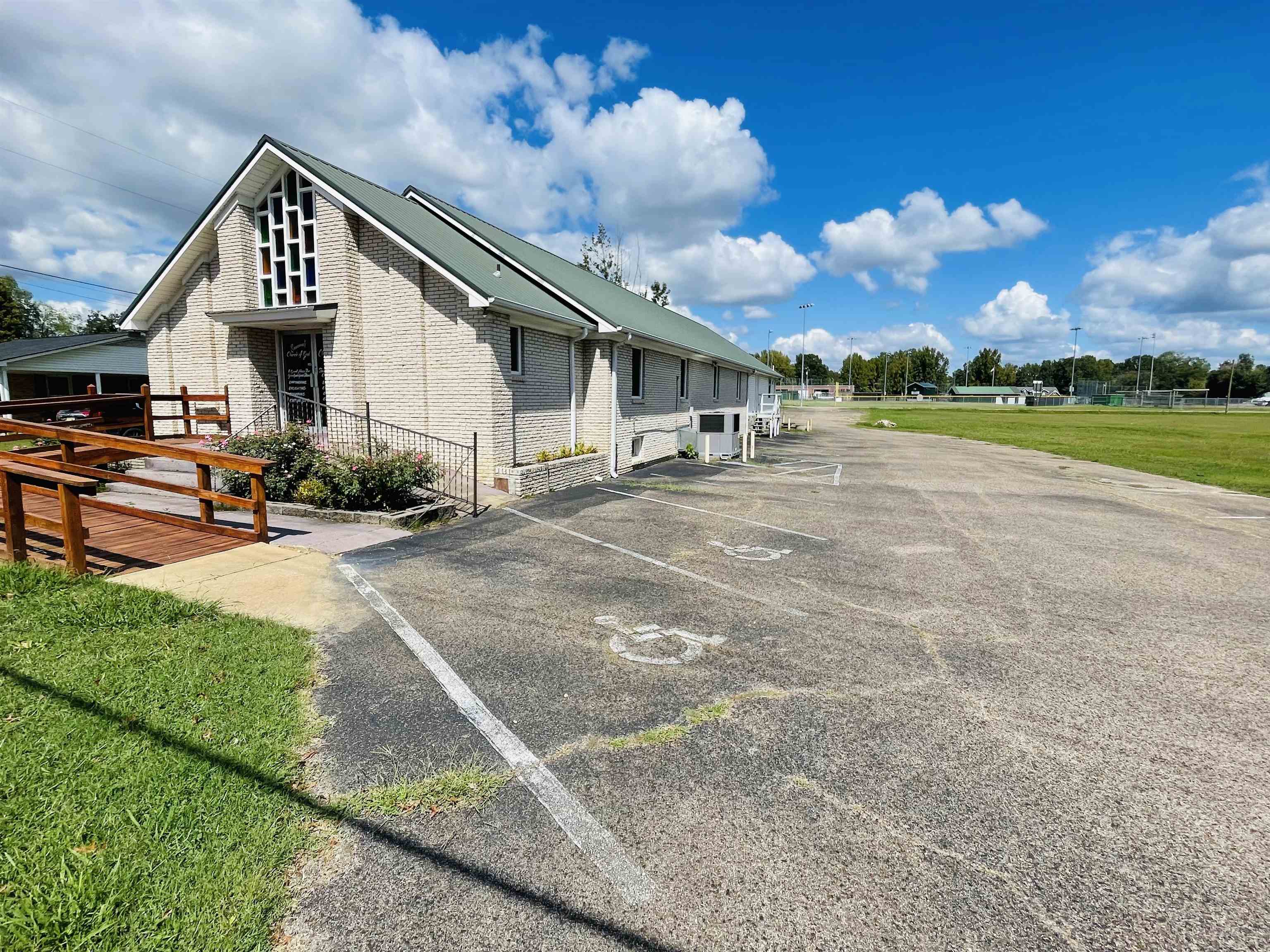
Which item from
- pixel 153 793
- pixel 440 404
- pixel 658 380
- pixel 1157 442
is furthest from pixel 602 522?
pixel 1157 442

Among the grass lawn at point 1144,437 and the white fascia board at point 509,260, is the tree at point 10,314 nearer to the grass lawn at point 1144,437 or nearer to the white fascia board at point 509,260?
the white fascia board at point 509,260

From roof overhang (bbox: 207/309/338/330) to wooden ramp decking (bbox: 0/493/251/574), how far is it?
5.47m

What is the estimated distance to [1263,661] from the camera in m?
4.92

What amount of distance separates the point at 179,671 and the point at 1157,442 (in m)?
37.6

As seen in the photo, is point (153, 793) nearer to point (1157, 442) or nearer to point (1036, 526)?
point (1036, 526)

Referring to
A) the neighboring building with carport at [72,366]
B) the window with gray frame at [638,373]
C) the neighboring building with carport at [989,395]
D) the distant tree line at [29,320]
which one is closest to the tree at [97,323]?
the distant tree line at [29,320]

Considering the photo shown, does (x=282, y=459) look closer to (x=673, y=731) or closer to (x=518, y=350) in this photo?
(x=518, y=350)

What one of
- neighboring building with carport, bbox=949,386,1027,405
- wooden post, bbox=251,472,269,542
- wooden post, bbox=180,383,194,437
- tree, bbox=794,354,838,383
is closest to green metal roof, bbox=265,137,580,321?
wooden post, bbox=251,472,269,542

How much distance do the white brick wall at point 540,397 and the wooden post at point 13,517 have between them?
7.57 m

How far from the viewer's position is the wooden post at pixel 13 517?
589 cm

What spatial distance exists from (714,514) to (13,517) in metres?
8.92

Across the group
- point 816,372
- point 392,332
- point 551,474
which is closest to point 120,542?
point 392,332

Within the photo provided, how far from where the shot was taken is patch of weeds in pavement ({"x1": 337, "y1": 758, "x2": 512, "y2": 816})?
297 cm

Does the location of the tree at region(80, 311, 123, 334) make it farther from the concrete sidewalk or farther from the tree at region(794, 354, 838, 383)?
the tree at region(794, 354, 838, 383)
